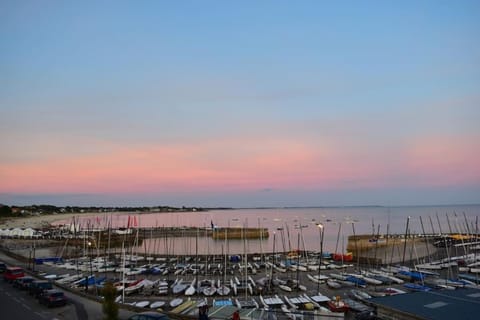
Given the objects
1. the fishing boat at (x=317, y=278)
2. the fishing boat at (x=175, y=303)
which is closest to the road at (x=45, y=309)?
the fishing boat at (x=175, y=303)

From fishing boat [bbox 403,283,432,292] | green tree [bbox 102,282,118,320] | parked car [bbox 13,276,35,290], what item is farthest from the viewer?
fishing boat [bbox 403,283,432,292]

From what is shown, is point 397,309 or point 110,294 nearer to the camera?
point 110,294

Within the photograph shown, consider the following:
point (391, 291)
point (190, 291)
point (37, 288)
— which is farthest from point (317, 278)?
point (37, 288)

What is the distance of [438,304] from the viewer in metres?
14.9

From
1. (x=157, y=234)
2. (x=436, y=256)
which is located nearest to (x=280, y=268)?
(x=436, y=256)

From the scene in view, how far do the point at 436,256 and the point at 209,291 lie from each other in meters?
38.4

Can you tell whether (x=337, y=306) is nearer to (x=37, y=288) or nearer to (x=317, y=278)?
(x=317, y=278)

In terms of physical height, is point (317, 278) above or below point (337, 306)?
below

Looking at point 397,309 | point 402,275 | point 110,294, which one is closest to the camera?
point 110,294

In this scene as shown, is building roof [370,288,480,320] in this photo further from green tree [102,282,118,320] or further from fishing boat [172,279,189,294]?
fishing boat [172,279,189,294]

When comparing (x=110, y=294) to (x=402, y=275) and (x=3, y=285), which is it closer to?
(x=3, y=285)

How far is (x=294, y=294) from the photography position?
32.2m

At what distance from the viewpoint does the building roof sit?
45.1 feet

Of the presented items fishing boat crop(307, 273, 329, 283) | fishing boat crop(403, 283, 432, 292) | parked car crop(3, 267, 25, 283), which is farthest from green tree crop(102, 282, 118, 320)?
fishing boat crop(307, 273, 329, 283)
